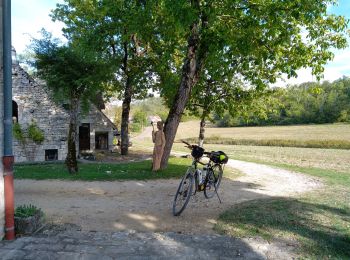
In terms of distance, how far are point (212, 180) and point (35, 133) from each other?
16.8 metres

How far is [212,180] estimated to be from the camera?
26.2 feet

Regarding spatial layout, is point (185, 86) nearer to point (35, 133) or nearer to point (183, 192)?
point (183, 192)

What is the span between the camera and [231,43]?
10.8 meters

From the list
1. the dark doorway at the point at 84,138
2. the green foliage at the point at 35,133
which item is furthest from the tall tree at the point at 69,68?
the dark doorway at the point at 84,138

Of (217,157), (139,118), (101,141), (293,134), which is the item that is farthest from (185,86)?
(139,118)

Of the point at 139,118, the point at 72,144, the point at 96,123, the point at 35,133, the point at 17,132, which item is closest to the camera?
the point at 72,144

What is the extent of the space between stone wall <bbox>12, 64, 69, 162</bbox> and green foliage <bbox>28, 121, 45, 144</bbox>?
207 millimetres

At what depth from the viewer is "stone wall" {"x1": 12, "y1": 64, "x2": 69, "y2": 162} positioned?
21.2 m

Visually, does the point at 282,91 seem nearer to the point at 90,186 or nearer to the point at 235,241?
the point at 90,186

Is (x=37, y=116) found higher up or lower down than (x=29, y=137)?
higher up

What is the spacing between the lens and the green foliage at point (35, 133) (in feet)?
70.6

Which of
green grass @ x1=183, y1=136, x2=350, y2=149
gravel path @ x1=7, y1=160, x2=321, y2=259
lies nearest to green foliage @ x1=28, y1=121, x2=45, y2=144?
gravel path @ x1=7, y1=160, x2=321, y2=259

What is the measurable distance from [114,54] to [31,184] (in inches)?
501

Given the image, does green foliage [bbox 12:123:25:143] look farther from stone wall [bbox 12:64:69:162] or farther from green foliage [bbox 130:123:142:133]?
green foliage [bbox 130:123:142:133]
